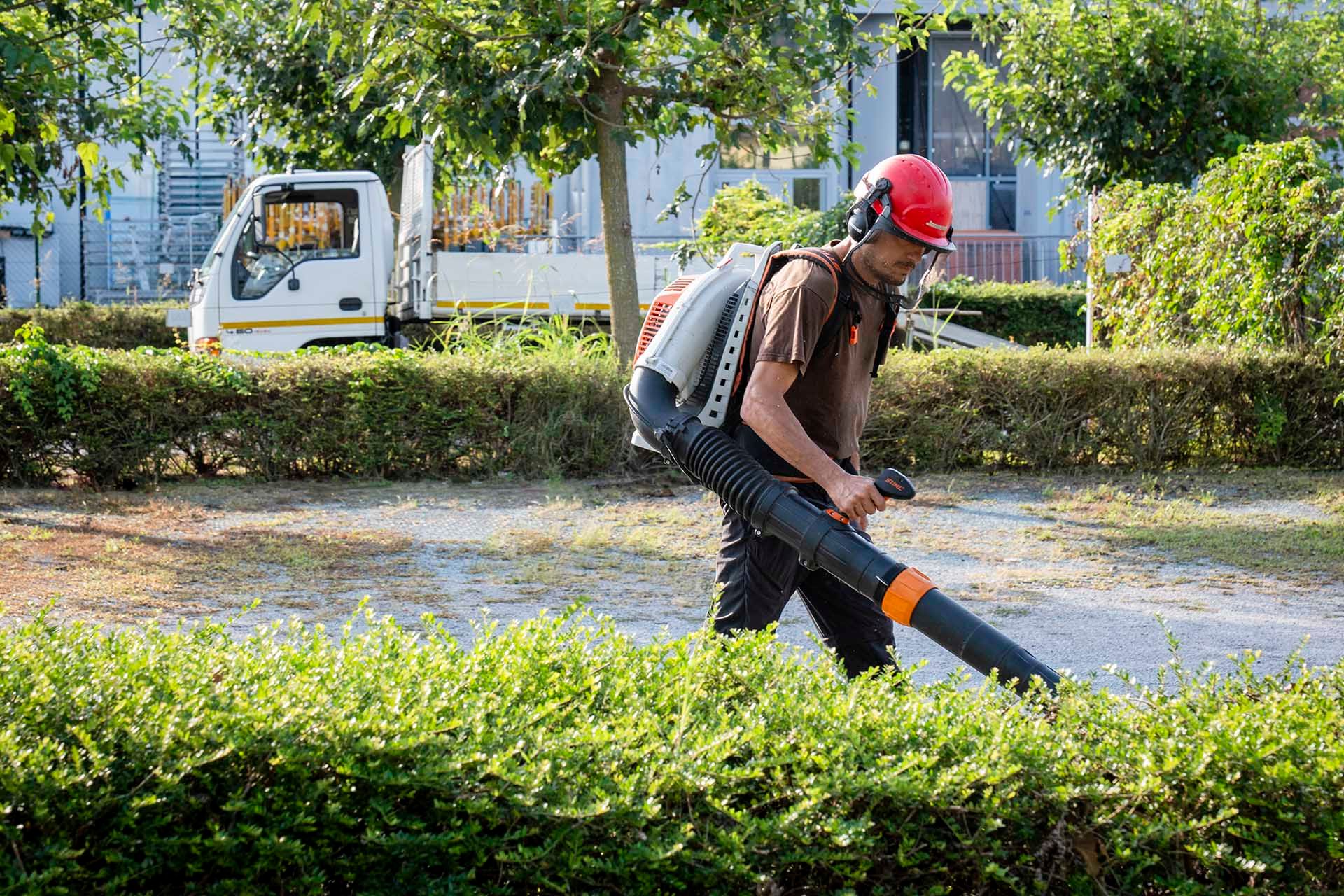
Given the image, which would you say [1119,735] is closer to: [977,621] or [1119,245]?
[977,621]

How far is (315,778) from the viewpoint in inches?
92.4

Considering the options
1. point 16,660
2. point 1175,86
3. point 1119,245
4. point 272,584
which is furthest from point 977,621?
point 1175,86

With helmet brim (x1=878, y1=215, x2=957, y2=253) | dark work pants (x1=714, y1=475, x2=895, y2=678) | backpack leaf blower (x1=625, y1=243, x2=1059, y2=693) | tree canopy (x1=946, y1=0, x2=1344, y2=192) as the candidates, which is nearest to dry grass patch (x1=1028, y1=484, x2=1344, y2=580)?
dark work pants (x1=714, y1=475, x2=895, y2=678)

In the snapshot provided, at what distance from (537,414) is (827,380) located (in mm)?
6192

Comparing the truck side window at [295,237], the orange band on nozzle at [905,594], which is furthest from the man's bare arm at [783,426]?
the truck side window at [295,237]

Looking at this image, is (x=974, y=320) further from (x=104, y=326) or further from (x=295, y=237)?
(x=104, y=326)

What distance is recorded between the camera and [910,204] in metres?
3.51

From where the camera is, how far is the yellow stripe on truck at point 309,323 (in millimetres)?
13273

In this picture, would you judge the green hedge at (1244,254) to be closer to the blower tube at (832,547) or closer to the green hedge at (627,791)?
the blower tube at (832,547)

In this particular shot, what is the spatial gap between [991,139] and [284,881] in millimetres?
24550

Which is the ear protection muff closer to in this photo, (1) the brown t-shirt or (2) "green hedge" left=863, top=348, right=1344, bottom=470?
(1) the brown t-shirt

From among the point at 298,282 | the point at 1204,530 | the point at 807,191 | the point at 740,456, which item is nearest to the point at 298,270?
the point at 298,282

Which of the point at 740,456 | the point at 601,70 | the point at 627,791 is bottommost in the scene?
the point at 627,791

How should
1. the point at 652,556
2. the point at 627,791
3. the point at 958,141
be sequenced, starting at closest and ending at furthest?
the point at 627,791 → the point at 652,556 → the point at 958,141
